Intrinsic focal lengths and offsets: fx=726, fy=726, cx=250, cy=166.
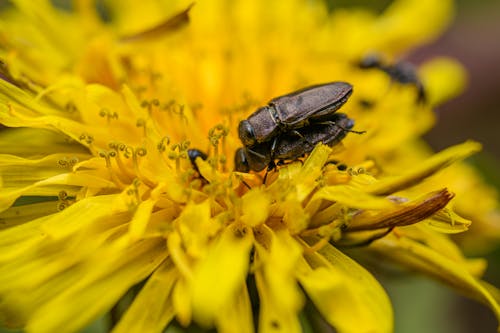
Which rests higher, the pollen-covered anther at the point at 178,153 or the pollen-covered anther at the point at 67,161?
the pollen-covered anther at the point at 67,161

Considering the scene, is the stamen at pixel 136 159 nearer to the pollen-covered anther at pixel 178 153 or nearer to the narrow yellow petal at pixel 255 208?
the pollen-covered anther at pixel 178 153

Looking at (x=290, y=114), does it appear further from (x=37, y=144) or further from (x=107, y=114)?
(x=37, y=144)

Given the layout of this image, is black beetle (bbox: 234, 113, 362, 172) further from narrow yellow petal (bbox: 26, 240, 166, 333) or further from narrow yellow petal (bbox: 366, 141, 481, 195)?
narrow yellow petal (bbox: 26, 240, 166, 333)

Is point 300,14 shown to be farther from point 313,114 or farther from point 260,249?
point 260,249

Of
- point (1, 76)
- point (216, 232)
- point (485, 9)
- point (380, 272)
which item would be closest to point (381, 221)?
point (216, 232)

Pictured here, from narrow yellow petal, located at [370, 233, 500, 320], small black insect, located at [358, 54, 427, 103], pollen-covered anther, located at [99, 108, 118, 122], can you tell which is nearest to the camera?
narrow yellow petal, located at [370, 233, 500, 320]

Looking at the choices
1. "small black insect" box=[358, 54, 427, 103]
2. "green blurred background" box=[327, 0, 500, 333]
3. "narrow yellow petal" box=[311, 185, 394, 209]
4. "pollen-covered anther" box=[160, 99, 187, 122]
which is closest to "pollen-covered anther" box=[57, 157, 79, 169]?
"pollen-covered anther" box=[160, 99, 187, 122]

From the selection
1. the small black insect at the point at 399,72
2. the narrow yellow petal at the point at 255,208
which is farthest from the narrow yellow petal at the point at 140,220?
the small black insect at the point at 399,72
